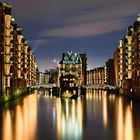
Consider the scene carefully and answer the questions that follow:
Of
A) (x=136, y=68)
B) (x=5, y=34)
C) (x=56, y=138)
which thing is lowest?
(x=56, y=138)

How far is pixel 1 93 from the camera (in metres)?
97.8

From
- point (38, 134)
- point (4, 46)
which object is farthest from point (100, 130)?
point (4, 46)

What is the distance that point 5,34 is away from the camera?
110 meters

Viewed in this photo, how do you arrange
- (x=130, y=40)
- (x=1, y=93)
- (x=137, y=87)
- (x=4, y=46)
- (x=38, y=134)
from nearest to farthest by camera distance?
(x=38, y=134), (x=1, y=93), (x=4, y=46), (x=137, y=87), (x=130, y=40)

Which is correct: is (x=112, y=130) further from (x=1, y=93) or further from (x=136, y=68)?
(x=136, y=68)

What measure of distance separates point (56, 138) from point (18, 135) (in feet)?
12.0

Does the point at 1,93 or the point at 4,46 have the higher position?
the point at 4,46

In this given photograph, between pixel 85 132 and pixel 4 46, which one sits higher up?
pixel 4 46

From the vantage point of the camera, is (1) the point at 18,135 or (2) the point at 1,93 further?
(2) the point at 1,93

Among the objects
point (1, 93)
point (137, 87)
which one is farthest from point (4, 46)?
point (137, 87)

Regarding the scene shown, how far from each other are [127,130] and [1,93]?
6105 centimetres

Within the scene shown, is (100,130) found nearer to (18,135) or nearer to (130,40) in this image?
(18,135)

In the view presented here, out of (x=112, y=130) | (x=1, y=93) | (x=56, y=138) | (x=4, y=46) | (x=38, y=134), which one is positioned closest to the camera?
(x=56, y=138)

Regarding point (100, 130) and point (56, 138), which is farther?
point (100, 130)
